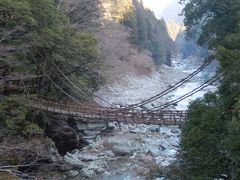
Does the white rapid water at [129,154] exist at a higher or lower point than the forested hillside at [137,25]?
lower

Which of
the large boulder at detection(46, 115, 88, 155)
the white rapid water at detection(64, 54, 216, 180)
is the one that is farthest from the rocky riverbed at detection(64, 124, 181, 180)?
the large boulder at detection(46, 115, 88, 155)

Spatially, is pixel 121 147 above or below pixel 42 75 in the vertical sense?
below

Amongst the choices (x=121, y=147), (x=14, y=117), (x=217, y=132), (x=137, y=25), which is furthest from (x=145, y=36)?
(x=217, y=132)

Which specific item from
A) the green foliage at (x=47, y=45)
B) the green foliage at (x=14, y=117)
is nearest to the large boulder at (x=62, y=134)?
the green foliage at (x=47, y=45)

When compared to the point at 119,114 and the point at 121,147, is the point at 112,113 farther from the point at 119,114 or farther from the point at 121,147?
the point at 121,147

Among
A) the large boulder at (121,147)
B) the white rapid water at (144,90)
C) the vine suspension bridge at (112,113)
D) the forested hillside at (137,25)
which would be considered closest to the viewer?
the vine suspension bridge at (112,113)

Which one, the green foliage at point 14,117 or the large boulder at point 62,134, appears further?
the large boulder at point 62,134

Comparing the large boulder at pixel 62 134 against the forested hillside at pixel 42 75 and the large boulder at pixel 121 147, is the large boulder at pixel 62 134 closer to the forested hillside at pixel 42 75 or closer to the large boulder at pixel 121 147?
the forested hillside at pixel 42 75

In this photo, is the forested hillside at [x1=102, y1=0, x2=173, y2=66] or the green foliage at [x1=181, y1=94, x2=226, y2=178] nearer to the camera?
the green foliage at [x1=181, y1=94, x2=226, y2=178]

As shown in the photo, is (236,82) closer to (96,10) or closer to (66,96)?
(66,96)

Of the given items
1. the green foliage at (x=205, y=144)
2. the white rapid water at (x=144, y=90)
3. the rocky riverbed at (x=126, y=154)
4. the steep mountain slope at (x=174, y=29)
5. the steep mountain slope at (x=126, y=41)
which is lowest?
the rocky riverbed at (x=126, y=154)

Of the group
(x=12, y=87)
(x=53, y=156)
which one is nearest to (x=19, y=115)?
(x=12, y=87)

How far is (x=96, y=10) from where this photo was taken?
23547 millimetres

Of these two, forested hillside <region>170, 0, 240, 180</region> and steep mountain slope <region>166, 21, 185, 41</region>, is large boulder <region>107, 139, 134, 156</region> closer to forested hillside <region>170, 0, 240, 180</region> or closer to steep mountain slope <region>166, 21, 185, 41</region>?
forested hillside <region>170, 0, 240, 180</region>
